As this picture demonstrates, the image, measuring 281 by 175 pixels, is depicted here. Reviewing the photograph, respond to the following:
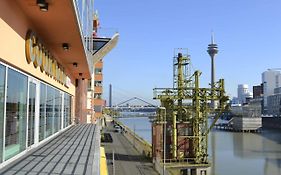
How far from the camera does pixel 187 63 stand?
31641mm

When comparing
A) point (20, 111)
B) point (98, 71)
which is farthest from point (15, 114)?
point (98, 71)

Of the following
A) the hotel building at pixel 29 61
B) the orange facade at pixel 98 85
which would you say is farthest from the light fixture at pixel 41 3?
the orange facade at pixel 98 85

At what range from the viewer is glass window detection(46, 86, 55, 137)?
10372 mm

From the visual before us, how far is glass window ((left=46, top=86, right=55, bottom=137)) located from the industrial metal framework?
53.4ft

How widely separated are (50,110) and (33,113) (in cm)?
285

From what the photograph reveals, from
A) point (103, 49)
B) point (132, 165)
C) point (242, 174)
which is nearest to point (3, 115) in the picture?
point (132, 165)

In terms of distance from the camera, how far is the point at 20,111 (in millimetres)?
6797

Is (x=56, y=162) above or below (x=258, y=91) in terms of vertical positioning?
below

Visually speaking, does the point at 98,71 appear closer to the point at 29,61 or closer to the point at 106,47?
the point at 106,47

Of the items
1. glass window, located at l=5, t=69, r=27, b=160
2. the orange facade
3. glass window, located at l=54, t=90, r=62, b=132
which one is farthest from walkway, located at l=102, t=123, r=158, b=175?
the orange facade

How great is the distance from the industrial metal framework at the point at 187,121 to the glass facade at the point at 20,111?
59.8ft

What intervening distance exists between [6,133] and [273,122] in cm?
11965

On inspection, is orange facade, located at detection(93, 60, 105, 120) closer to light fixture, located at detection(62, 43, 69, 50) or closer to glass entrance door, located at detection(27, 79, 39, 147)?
light fixture, located at detection(62, 43, 69, 50)

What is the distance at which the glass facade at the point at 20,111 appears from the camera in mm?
5632
